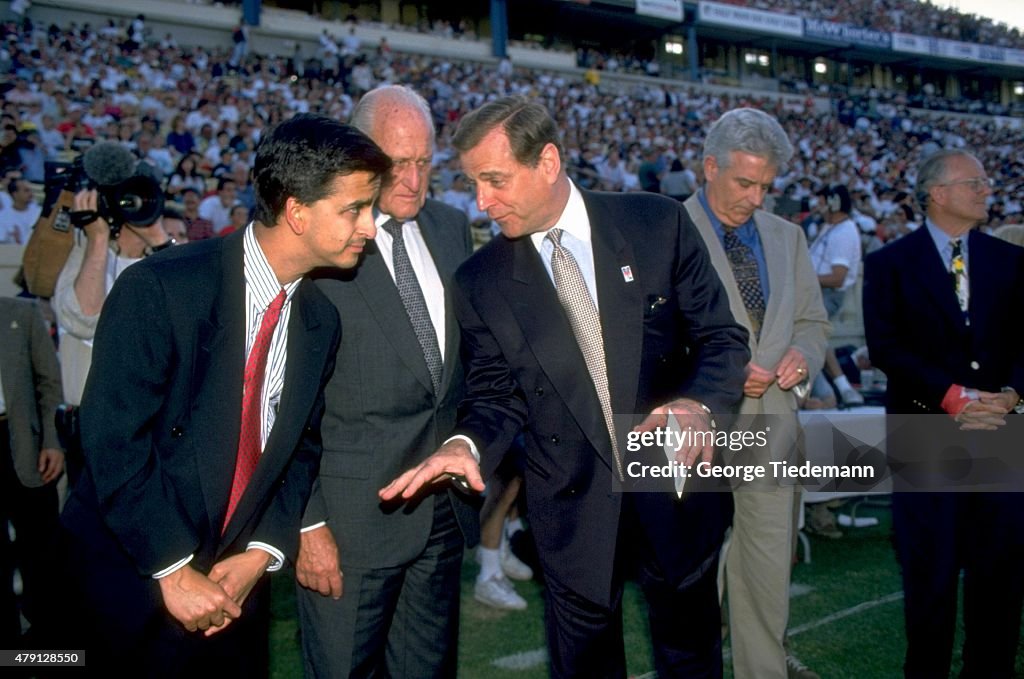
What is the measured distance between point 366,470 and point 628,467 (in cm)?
82

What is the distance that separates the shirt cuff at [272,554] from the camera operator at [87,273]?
1891 millimetres

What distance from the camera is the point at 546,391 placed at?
8.06 ft

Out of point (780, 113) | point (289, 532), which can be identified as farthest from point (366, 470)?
point (780, 113)

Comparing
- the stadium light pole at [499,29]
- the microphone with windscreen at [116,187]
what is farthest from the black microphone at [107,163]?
the stadium light pole at [499,29]

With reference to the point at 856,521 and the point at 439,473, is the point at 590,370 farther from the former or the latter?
the point at 856,521

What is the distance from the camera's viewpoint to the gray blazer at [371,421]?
2441 mm

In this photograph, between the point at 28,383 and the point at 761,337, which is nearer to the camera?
the point at 761,337

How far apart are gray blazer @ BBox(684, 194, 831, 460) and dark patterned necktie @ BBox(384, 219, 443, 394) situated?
1.28m

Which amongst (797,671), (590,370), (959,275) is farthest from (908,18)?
(590,370)

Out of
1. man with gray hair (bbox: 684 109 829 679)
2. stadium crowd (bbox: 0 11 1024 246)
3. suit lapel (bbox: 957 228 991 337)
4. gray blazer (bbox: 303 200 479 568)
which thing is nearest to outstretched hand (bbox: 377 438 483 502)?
gray blazer (bbox: 303 200 479 568)

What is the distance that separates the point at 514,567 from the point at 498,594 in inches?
20.9

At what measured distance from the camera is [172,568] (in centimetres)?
186

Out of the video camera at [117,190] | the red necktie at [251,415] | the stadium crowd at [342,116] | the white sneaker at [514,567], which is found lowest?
the white sneaker at [514,567]

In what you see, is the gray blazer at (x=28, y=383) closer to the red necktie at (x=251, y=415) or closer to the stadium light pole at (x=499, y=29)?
the red necktie at (x=251, y=415)
